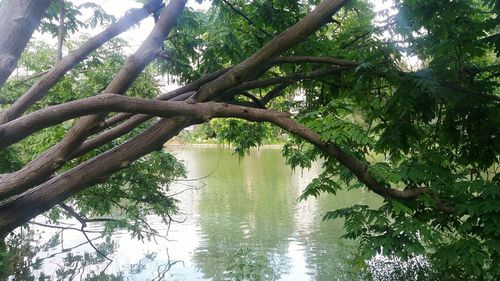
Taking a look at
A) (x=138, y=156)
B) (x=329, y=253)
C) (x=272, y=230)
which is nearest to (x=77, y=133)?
(x=138, y=156)

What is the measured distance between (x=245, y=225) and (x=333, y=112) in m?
7.46

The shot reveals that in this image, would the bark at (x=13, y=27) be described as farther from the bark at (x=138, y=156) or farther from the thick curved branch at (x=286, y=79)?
the thick curved branch at (x=286, y=79)

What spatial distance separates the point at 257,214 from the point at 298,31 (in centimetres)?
915

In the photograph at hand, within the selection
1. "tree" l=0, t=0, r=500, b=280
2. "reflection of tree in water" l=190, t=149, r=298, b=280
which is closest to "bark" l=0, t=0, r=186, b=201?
"tree" l=0, t=0, r=500, b=280

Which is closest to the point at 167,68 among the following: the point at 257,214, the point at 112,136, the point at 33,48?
the point at 112,136

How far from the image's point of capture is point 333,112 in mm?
3131

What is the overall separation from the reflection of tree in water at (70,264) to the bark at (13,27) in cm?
449

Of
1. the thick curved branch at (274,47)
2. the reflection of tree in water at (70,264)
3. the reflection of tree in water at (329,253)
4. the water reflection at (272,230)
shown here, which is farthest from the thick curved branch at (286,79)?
the reflection of tree in water at (70,264)

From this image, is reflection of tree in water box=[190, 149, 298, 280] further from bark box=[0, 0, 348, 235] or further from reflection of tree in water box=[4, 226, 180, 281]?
bark box=[0, 0, 348, 235]

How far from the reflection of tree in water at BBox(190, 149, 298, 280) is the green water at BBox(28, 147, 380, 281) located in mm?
18

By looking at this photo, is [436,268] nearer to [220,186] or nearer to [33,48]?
[33,48]

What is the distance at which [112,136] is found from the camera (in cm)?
280

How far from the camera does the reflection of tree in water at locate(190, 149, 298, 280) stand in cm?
712

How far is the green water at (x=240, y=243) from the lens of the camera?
6883 millimetres
